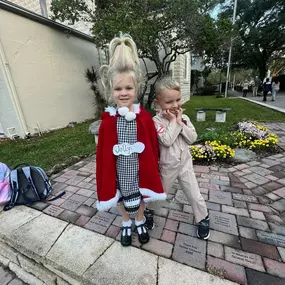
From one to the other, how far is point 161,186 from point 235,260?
2.49 ft

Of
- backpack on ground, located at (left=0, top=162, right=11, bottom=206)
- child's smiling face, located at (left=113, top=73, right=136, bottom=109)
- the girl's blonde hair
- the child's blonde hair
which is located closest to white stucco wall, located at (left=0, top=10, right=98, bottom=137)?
backpack on ground, located at (left=0, top=162, right=11, bottom=206)

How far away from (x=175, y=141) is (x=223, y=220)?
0.97 m

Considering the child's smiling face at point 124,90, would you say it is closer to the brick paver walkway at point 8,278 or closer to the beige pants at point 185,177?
the beige pants at point 185,177

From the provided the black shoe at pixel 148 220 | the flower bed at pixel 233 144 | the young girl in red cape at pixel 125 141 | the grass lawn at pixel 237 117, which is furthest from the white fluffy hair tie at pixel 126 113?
the grass lawn at pixel 237 117

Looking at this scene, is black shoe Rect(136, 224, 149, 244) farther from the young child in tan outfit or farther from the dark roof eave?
the dark roof eave

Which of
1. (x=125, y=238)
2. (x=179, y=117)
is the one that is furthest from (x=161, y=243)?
(x=179, y=117)

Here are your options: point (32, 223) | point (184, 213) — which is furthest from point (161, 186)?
point (32, 223)

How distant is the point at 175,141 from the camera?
53.2 inches

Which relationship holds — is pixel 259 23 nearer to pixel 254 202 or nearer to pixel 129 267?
pixel 254 202

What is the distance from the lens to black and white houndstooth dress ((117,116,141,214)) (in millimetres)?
1225

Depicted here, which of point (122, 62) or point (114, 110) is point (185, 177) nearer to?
point (114, 110)

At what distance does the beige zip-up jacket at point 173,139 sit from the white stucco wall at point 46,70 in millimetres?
5005

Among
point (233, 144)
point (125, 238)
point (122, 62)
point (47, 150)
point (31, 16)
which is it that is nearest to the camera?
point (122, 62)

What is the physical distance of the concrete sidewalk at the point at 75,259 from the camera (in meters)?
1.22
